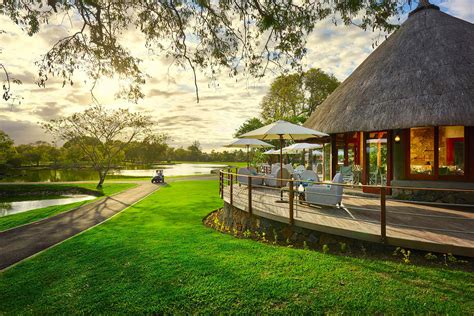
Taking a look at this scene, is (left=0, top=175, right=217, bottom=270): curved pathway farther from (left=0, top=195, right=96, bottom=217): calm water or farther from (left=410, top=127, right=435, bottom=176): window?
(left=410, top=127, right=435, bottom=176): window

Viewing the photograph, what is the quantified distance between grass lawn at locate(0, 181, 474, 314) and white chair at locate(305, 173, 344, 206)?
205 cm

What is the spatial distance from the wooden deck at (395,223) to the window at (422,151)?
1.55 meters

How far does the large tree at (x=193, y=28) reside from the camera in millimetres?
6031

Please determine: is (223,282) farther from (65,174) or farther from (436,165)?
(65,174)

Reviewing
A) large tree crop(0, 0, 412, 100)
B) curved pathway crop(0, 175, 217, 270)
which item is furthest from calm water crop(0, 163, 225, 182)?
large tree crop(0, 0, 412, 100)

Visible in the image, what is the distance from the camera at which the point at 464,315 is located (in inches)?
145

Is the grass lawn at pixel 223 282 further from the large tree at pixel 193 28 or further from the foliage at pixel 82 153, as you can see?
the foliage at pixel 82 153

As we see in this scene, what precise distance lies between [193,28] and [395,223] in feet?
21.3

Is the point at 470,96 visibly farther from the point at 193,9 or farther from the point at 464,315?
the point at 193,9

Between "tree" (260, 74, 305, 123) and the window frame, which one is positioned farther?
"tree" (260, 74, 305, 123)

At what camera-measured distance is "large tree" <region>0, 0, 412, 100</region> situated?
6.03 metres

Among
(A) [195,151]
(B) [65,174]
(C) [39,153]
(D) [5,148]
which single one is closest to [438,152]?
(B) [65,174]

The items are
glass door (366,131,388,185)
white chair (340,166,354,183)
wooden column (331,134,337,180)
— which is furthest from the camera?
wooden column (331,134,337,180)

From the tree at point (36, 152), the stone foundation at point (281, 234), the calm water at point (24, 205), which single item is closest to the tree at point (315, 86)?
the calm water at point (24, 205)
